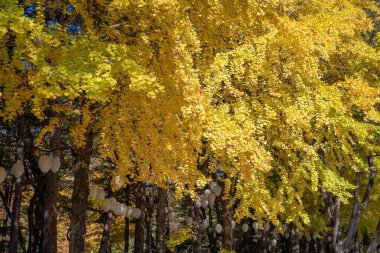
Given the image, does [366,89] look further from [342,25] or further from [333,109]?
[342,25]

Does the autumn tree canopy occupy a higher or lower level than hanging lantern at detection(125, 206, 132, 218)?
higher

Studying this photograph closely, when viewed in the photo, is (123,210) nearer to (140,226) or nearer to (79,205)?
(140,226)

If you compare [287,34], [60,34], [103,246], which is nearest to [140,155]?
[60,34]

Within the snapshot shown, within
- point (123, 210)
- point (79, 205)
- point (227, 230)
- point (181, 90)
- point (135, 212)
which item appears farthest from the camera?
point (227, 230)

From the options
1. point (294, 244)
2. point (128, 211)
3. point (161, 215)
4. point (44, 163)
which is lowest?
point (294, 244)

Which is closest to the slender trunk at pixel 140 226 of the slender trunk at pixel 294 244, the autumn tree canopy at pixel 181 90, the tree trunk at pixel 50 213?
the autumn tree canopy at pixel 181 90

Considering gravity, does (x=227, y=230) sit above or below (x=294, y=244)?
above

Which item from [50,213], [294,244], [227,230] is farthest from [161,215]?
[294,244]

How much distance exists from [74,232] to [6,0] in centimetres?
414

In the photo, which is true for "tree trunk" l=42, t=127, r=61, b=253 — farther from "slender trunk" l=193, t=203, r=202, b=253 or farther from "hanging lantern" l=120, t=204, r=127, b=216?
"slender trunk" l=193, t=203, r=202, b=253

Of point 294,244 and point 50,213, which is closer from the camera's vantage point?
point 50,213

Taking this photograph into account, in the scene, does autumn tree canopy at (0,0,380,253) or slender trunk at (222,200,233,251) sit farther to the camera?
slender trunk at (222,200,233,251)

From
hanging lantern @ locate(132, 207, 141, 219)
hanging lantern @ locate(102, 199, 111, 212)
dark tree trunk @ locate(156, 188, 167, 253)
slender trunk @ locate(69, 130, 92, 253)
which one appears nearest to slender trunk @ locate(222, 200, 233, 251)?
dark tree trunk @ locate(156, 188, 167, 253)

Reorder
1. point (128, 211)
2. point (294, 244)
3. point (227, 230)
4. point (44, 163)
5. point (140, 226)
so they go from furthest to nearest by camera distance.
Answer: point (294, 244), point (140, 226), point (227, 230), point (128, 211), point (44, 163)
